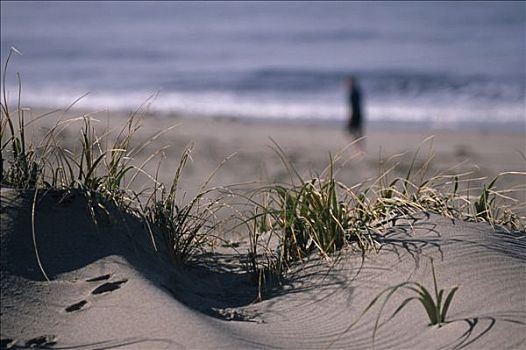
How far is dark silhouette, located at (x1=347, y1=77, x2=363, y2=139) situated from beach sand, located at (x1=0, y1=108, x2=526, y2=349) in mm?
8698

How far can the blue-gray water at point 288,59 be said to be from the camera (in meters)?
22.8

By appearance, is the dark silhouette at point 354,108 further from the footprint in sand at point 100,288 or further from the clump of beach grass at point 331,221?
the footprint in sand at point 100,288

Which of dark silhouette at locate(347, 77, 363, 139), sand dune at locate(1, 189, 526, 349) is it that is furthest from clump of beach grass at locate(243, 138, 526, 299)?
dark silhouette at locate(347, 77, 363, 139)

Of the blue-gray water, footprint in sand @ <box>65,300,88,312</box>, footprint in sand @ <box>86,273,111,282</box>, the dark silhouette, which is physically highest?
the blue-gray water

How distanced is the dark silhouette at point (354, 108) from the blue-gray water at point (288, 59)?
5.61 metres

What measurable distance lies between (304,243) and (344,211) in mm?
278

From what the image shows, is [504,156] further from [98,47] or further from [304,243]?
[98,47]

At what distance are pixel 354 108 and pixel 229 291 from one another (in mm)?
9385

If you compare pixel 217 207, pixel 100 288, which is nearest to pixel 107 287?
pixel 100 288

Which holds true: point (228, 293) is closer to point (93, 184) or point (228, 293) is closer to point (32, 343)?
point (93, 184)

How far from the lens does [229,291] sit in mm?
4605

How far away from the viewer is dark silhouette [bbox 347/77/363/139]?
13.6 meters

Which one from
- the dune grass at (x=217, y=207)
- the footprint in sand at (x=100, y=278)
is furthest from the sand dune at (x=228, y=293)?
the dune grass at (x=217, y=207)

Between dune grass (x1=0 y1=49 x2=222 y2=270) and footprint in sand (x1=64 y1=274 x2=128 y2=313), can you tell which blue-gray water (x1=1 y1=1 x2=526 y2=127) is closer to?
dune grass (x1=0 y1=49 x2=222 y2=270)
